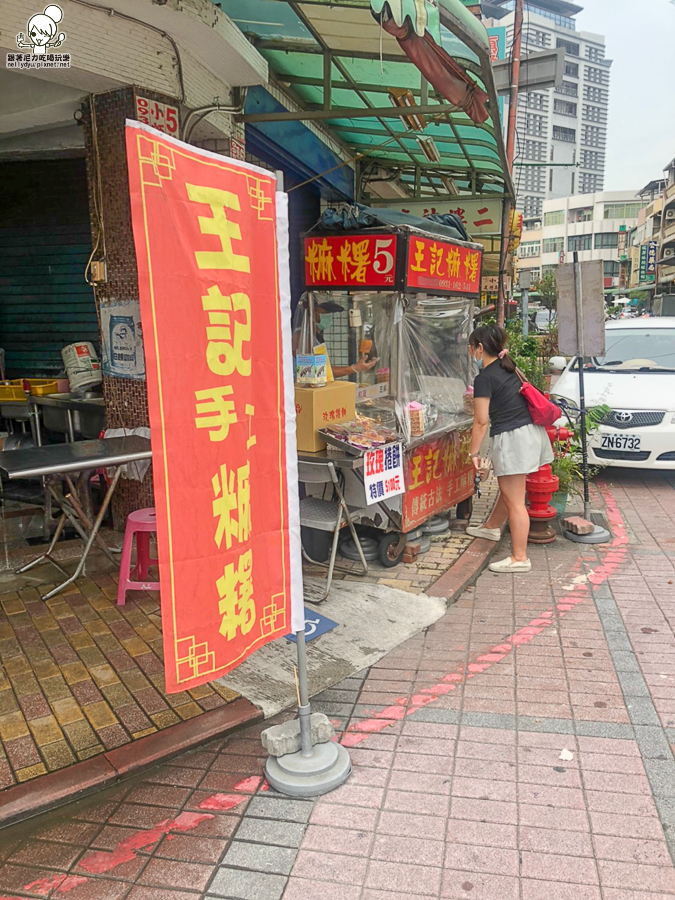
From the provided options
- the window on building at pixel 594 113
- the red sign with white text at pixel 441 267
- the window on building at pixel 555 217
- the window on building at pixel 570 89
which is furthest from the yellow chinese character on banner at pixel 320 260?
the window on building at pixel 594 113

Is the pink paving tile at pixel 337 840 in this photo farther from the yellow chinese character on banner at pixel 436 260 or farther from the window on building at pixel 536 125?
the window on building at pixel 536 125

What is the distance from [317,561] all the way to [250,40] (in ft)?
14.6

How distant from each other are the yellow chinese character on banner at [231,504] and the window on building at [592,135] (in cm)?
13200

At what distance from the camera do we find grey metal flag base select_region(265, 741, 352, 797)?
2736mm

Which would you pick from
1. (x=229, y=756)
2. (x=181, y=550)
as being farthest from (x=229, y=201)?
(x=229, y=756)

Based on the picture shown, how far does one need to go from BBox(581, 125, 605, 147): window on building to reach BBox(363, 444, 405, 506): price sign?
129729 mm

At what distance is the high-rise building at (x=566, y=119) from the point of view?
101m

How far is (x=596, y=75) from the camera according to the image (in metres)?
112

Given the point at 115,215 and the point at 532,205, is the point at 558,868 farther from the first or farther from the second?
the point at 532,205

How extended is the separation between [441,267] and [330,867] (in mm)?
4332

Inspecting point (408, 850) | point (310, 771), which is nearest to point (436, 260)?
point (310, 771)

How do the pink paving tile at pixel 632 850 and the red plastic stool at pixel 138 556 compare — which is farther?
the red plastic stool at pixel 138 556

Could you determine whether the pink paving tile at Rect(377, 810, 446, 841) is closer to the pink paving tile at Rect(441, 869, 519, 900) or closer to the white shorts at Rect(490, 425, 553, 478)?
the pink paving tile at Rect(441, 869, 519, 900)

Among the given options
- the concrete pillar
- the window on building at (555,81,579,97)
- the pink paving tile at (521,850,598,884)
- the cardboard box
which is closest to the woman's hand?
the cardboard box
